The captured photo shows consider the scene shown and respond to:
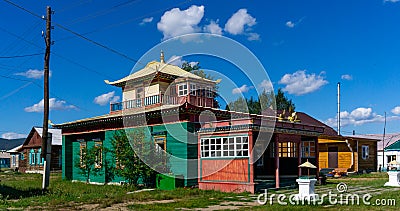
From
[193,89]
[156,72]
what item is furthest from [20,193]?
[193,89]

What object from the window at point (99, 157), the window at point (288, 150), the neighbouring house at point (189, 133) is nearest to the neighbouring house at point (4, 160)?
the neighbouring house at point (189, 133)

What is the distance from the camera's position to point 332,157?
32.7 meters

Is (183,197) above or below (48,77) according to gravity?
below

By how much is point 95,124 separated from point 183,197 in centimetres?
1013

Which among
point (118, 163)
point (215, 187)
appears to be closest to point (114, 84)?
point (118, 163)

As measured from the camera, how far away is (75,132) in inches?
1037

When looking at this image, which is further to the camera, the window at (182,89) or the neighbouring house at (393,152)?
the neighbouring house at (393,152)

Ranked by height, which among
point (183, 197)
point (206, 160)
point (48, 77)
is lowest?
point (183, 197)

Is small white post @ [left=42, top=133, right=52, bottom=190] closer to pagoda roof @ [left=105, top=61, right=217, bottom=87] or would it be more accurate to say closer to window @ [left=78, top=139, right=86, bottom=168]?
window @ [left=78, top=139, right=86, bottom=168]

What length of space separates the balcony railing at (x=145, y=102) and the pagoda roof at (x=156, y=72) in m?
1.59

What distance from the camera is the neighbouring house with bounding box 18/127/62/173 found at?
40.8 m

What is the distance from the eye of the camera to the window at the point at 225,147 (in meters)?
17.3

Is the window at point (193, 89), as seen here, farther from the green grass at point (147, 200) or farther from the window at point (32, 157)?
the window at point (32, 157)

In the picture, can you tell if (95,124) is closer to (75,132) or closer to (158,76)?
(75,132)
